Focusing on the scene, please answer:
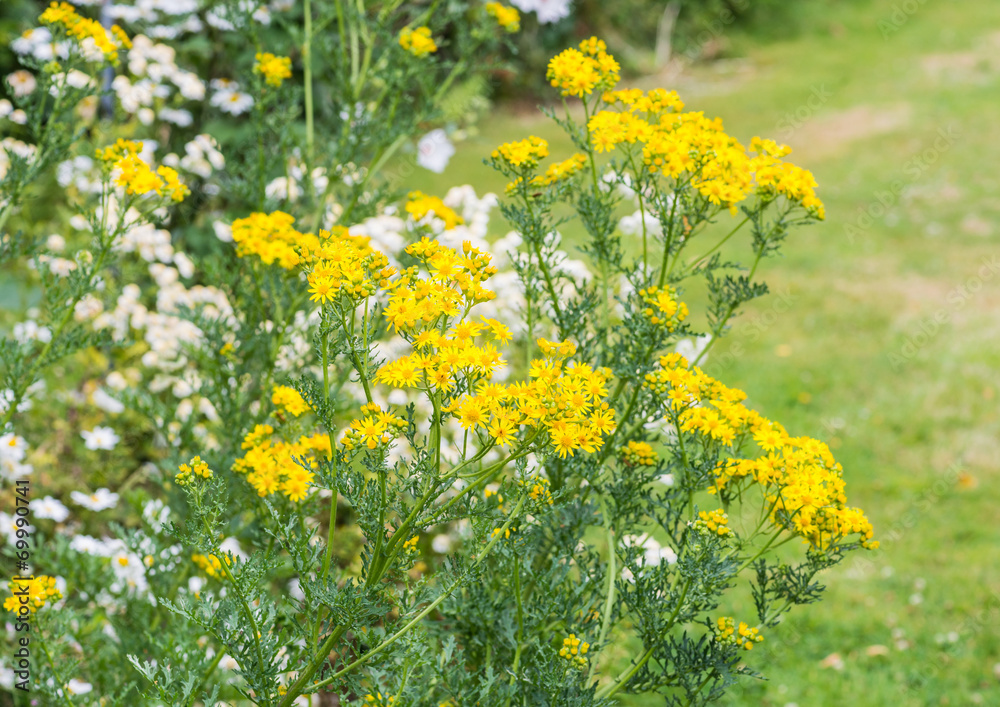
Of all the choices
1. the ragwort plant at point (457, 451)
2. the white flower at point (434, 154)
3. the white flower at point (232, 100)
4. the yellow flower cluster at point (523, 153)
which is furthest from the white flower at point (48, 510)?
the white flower at point (434, 154)

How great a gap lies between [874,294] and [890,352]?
3.08ft

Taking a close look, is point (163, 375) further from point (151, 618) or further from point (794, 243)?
point (794, 243)

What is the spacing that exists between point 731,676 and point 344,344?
0.86 metres

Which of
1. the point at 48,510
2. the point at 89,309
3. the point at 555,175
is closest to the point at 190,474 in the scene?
the point at 555,175

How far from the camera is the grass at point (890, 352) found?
118 inches

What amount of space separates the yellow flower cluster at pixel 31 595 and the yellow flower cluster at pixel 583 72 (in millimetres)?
1374

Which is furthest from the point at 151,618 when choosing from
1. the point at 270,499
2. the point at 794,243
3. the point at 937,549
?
the point at 794,243

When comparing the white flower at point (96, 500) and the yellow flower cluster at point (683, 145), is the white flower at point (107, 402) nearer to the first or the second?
the white flower at point (96, 500)

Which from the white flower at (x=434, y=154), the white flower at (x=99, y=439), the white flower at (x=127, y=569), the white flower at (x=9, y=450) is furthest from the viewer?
the white flower at (x=434, y=154)

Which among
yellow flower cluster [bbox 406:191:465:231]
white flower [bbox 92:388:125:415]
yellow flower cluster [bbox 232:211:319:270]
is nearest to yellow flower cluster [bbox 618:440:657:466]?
yellow flower cluster [bbox 406:191:465:231]

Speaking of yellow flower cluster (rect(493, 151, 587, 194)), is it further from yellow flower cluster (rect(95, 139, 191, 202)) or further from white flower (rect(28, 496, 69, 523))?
white flower (rect(28, 496, 69, 523))

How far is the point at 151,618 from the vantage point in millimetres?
2213

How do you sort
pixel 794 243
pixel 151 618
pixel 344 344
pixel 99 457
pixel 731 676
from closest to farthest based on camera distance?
pixel 344 344 < pixel 731 676 < pixel 151 618 < pixel 99 457 < pixel 794 243

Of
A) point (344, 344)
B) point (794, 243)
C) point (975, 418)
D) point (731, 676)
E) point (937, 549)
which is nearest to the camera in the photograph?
point (344, 344)
